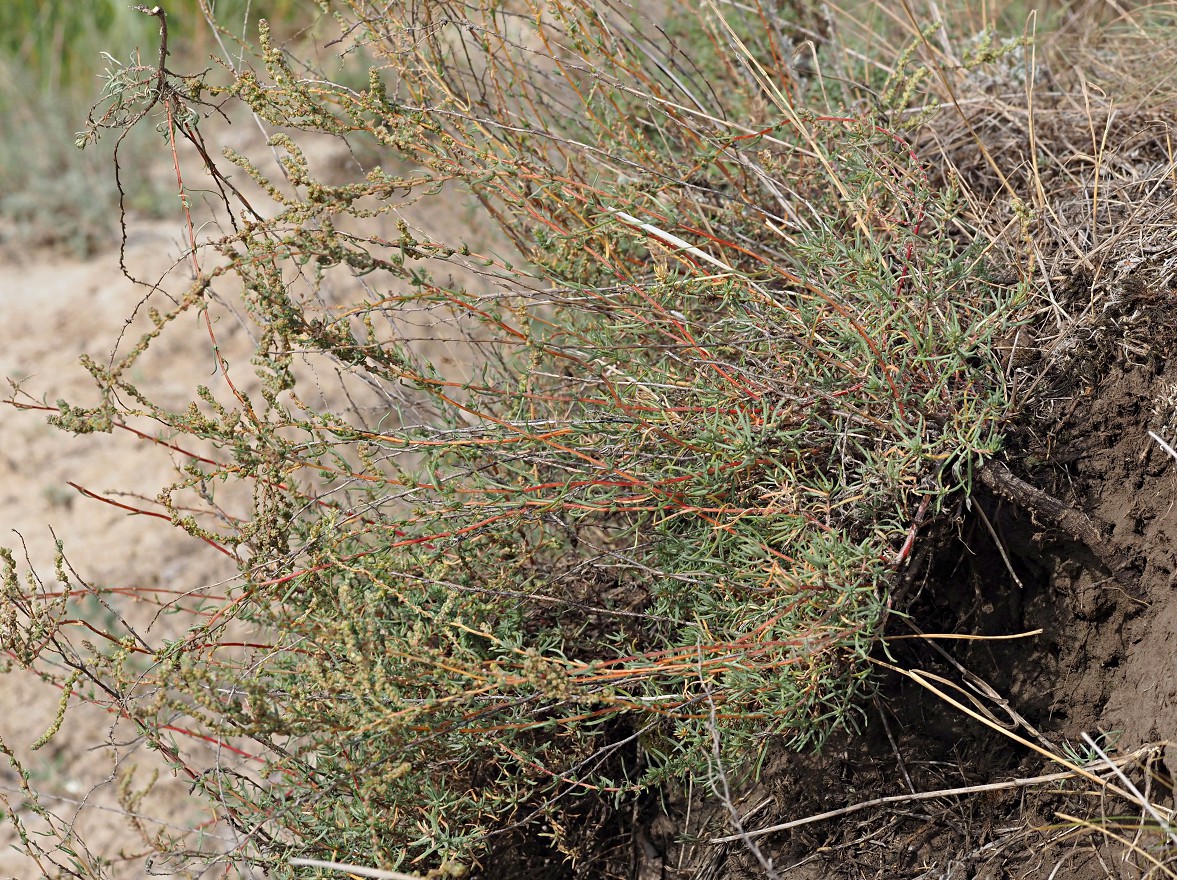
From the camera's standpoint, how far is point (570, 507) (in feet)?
6.18

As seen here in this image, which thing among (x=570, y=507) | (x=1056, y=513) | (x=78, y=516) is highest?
(x=78, y=516)

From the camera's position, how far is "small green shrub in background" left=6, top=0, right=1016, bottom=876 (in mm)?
1733

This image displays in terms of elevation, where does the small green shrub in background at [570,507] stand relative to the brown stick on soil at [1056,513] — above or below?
above

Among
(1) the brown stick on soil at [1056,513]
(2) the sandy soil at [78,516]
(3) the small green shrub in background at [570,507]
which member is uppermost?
(2) the sandy soil at [78,516]

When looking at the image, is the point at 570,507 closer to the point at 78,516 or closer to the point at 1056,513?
the point at 1056,513

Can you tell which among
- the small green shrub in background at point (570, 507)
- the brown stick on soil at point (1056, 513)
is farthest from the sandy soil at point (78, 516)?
the brown stick on soil at point (1056, 513)

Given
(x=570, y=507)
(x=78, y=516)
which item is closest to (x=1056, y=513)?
(x=570, y=507)

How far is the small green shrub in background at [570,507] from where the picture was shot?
1733 mm

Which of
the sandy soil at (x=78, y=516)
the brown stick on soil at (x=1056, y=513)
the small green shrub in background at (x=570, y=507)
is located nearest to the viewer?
the small green shrub in background at (x=570, y=507)

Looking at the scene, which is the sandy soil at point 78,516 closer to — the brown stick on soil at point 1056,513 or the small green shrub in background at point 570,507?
the small green shrub in background at point 570,507

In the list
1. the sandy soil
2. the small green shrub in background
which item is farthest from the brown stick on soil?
the sandy soil

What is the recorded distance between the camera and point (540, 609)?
7.00 feet

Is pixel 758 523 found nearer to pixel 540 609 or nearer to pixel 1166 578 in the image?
pixel 540 609

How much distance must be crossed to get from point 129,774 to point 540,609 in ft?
3.26
